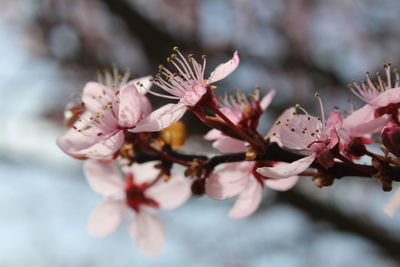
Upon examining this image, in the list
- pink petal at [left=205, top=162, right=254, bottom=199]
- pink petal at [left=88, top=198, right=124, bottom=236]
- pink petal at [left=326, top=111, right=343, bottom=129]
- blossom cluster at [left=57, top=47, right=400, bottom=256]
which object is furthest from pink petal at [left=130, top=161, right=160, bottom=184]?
pink petal at [left=326, top=111, right=343, bottom=129]

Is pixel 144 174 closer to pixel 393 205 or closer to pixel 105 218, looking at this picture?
pixel 105 218

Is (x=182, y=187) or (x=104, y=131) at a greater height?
(x=104, y=131)

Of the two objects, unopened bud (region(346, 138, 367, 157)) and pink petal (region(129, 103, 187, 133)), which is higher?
pink petal (region(129, 103, 187, 133))

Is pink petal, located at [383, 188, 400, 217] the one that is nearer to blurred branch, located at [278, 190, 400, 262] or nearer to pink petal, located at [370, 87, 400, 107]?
pink petal, located at [370, 87, 400, 107]

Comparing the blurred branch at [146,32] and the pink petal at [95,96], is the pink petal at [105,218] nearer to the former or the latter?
the pink petal at [95,96]

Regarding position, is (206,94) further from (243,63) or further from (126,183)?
(243,63)

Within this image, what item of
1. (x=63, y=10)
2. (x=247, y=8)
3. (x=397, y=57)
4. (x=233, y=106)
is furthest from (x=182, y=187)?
(x=247, y=8)

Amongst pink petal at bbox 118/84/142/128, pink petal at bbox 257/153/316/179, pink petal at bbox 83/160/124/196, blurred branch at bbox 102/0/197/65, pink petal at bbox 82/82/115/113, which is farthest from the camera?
blurred branch at bbox 102/0/197/65

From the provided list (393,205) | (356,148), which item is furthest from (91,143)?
(393,205)

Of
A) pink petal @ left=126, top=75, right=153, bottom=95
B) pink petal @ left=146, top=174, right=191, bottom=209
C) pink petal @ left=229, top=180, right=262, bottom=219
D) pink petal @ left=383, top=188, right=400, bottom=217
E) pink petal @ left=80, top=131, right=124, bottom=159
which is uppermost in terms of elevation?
pink petal @ left=126, top=75, right=153, bottom=95
